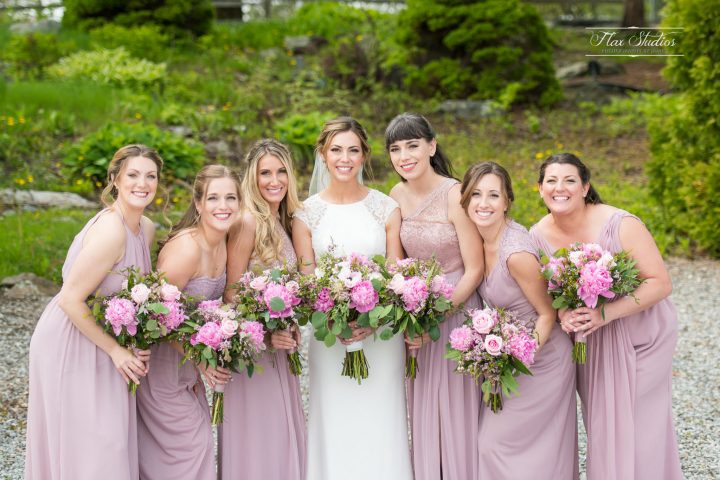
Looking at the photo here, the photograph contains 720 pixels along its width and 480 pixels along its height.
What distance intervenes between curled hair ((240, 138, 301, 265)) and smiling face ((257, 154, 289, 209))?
0.02m

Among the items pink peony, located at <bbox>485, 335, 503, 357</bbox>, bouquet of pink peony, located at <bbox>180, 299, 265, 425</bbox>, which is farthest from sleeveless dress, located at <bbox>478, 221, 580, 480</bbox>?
bouquet of pink peony, located at <bbox>180, 299, 265, 425</bbox>

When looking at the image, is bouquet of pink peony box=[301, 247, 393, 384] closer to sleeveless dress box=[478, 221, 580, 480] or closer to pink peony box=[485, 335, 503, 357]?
pink peony box=[485, 335, 503, 357]

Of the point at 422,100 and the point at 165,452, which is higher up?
the point at 422,100

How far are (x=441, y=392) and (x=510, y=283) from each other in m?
0.73

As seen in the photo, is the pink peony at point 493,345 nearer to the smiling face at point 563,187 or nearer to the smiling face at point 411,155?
the smiling face at point 563,187

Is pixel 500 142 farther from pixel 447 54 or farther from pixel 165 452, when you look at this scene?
pixel 165 452

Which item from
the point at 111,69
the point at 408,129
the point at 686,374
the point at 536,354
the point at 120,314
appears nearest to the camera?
the point at 120,314

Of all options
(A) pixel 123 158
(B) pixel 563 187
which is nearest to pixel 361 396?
(B) pixel 563 187

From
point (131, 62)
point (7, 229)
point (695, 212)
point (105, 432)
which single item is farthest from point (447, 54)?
point (105, 432)

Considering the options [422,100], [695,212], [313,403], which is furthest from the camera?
[422,100]

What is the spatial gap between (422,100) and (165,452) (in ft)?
33.8

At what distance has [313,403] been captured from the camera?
16.7 ft

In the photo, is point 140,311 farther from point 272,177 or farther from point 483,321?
point 483,321

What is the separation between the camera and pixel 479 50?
13977 millimetres
